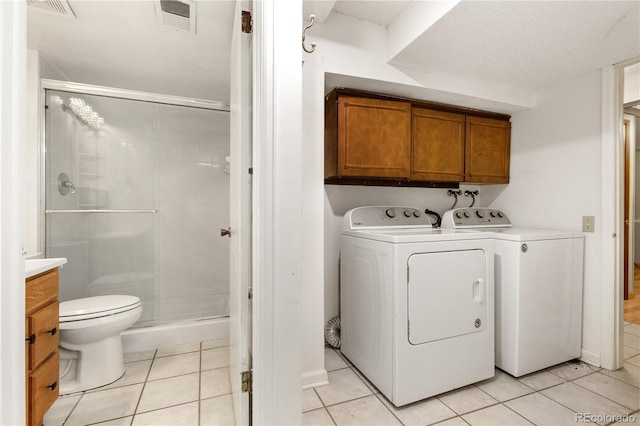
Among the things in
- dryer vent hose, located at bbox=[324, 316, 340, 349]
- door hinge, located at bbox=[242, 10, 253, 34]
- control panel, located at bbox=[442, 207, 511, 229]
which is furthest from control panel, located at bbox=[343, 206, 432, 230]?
door hinge, located at bbox=[242, 10, 253, 34]

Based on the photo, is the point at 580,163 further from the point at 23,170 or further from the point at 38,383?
the point at 38,383

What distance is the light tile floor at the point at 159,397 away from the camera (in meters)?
1.44

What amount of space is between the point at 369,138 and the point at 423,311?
114 centimetres

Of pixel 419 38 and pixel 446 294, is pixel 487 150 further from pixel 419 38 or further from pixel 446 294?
Answer: pixel 446 294

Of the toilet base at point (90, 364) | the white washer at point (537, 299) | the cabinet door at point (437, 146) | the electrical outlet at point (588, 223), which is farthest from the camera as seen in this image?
the cabinet door at point (437, 146)

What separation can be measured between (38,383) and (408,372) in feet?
5.52

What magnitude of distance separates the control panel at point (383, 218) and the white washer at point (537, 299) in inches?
A: 21.4

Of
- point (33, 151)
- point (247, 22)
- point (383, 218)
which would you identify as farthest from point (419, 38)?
point (33, 151)

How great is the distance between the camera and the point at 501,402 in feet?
5.14

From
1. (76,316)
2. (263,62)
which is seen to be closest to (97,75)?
(76,316)

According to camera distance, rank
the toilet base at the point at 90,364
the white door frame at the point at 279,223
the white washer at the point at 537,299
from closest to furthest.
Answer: the white door frame at the point at 279,223
the toilet base at the point at 90,364
the white washer at the point at 537,299

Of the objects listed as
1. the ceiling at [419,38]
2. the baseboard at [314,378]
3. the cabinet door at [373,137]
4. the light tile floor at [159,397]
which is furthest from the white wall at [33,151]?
the cabinet door at [373,137]

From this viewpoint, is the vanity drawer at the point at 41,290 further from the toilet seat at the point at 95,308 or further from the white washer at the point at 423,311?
the white washer at the point at 423,311

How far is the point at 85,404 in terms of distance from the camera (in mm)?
1544
